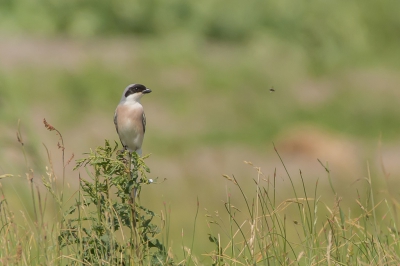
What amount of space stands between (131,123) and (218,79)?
6932 millimetres

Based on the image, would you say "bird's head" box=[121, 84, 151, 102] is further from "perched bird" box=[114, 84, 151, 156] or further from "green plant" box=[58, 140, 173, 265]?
"green plant" box=[58, 140, 173, 265]

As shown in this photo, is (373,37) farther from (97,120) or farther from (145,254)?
(145,254)

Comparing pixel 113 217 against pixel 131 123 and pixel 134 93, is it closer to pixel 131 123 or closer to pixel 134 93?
pixel 131 123

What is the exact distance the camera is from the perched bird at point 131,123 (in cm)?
477

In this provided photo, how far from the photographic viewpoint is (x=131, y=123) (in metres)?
4.78

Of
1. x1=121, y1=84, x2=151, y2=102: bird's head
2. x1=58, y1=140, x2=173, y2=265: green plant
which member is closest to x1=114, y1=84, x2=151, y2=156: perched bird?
x1=121, y1=84, x2=151, y2=102: bird's head

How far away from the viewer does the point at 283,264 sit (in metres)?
3.41

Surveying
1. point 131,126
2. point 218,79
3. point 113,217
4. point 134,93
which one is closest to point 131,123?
point 131,126

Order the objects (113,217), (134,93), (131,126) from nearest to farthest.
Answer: (113,217) → (131,126) → (134,93)

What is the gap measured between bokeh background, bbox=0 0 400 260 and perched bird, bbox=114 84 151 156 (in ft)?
10.7

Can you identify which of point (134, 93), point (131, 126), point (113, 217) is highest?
point (134, 93)

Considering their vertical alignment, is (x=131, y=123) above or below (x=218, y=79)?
below

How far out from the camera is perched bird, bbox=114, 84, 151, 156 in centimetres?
477

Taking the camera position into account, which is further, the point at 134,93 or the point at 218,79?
the point at 218,79
